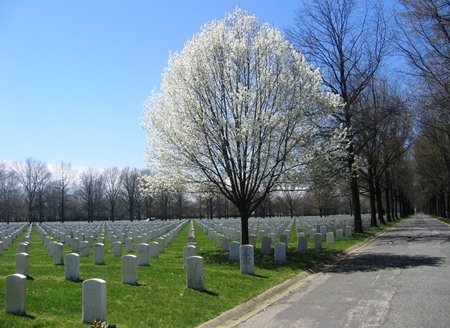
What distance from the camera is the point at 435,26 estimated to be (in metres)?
16.2

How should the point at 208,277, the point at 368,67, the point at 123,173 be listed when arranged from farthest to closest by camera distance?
the point at 123,173
the point at 368,67
the point at 208,277

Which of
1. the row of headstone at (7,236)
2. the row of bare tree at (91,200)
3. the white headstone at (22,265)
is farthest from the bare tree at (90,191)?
the white headstone at (22,265)

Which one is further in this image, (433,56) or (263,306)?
(433,56)

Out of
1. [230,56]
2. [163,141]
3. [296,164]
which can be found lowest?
[296,164]

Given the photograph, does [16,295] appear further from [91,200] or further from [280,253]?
[91,200]

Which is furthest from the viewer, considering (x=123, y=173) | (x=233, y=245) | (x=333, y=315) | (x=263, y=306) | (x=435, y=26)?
(x=123, y=173)

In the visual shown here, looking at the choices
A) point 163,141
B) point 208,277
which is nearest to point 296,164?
→ point 163,141

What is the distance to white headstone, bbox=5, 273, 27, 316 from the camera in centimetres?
686

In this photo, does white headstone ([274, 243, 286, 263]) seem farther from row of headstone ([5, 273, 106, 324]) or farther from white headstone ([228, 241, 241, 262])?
row of headstone ([5, 273, 106, 324])

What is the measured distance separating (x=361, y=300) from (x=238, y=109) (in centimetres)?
937

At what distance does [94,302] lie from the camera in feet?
21.6

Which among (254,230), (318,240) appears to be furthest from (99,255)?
(254,230)

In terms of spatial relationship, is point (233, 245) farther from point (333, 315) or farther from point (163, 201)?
point (163, 201)

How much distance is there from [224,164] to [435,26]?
9851 mm
